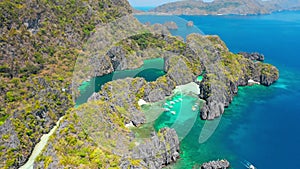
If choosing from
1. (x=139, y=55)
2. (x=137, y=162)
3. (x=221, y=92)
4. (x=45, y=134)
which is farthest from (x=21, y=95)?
(x=139, y=55)

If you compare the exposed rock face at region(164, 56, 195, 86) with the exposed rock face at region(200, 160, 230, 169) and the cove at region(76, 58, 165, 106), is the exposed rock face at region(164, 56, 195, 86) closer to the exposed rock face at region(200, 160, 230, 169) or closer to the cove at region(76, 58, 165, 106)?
the cove at region(76, 58, 165, 106)

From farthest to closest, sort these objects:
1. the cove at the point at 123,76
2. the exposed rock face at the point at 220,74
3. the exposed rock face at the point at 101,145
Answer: the cove at the point at 123,76 → the exposed rock face at the point at 220,74 → the exposed rock face at the point at 101,145

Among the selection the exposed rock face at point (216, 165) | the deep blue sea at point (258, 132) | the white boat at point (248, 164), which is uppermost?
the exposed rock face at point (216, 165)

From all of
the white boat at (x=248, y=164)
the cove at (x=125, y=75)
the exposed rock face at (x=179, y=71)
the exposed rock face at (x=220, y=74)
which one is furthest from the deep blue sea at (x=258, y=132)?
the cove at (x=125, y=75)

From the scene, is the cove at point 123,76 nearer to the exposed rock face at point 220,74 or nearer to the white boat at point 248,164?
the exposed rock face at point 220,74

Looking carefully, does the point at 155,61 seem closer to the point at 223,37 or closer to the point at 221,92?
the point at 221,92

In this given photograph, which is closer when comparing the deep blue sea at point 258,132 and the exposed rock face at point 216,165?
the exposed rock face at point 216,165

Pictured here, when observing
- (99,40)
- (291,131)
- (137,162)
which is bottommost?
(291,131)
